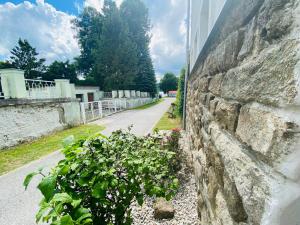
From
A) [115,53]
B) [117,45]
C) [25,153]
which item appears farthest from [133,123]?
[117,45]

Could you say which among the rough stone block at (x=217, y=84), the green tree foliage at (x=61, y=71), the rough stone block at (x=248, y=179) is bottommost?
the rough stone block at (x=248, y=179)

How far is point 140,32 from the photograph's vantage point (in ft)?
81.7

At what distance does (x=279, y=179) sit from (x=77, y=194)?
121 centimetres

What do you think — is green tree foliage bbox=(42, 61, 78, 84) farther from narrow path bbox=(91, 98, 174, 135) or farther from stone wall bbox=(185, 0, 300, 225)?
stone wall bbox=(185, 0, 300, 225)

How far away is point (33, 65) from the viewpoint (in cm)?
2927

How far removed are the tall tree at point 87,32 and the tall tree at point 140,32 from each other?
4540mm

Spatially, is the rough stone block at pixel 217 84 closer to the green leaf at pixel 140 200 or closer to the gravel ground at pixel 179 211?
the green leaf at pixel 140 200

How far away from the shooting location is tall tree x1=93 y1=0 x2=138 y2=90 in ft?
64.7

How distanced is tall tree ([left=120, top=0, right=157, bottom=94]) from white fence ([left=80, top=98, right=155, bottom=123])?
5.11 meters

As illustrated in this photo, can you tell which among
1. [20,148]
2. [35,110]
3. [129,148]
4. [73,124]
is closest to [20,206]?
[129,148]

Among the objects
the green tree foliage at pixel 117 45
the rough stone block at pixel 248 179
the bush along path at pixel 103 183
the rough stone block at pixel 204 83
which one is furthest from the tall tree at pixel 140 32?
the rough stone block at pixel 248 179

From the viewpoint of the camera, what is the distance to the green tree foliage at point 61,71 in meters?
27.9

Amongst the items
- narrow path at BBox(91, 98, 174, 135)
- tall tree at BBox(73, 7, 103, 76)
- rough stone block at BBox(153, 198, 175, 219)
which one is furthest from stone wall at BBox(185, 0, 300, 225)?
tall tree at BBox(73, 7, 103, 76)

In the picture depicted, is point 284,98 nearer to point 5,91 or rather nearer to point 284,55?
point 284,55
